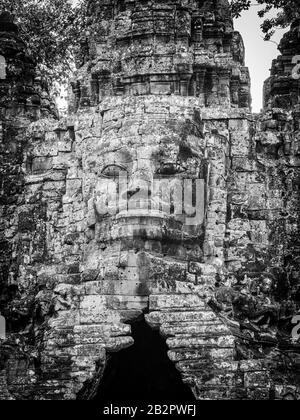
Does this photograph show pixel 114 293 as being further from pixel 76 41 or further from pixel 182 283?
pixel 76 41

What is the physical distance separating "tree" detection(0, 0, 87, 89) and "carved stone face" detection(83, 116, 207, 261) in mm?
5875

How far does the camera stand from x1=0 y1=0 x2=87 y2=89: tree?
23406mm

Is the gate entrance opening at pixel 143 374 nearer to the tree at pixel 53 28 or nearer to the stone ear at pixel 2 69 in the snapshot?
the stone ear at pixel 2 69

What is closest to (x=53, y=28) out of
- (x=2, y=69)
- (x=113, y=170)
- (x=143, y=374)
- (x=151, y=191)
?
(x=2, y=69)

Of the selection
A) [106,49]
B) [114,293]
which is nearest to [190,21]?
[106,49]

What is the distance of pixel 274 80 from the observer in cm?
1994

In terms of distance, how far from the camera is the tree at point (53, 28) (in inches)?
922

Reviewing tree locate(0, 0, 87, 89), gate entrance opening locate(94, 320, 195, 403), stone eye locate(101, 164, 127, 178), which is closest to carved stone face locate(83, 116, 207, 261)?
stone eye locate(101, 164, 127, 178)

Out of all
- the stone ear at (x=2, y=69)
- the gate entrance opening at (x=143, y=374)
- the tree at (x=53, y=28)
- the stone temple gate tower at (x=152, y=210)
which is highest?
the tree at (x=53, y=28)

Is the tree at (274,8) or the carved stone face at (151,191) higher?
the tree at (274,8)

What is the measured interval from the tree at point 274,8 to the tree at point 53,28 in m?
4.28

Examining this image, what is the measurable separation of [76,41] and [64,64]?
0.75 m

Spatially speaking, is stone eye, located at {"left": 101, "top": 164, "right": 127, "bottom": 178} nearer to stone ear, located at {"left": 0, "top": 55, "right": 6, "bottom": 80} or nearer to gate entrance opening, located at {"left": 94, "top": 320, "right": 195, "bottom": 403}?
gate entrance opening, located at {"left": 94, "top": 320, "right": 195, "bottom": 403}

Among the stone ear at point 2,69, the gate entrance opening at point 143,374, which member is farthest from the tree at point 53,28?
the gate entrance opening at point 143,374
